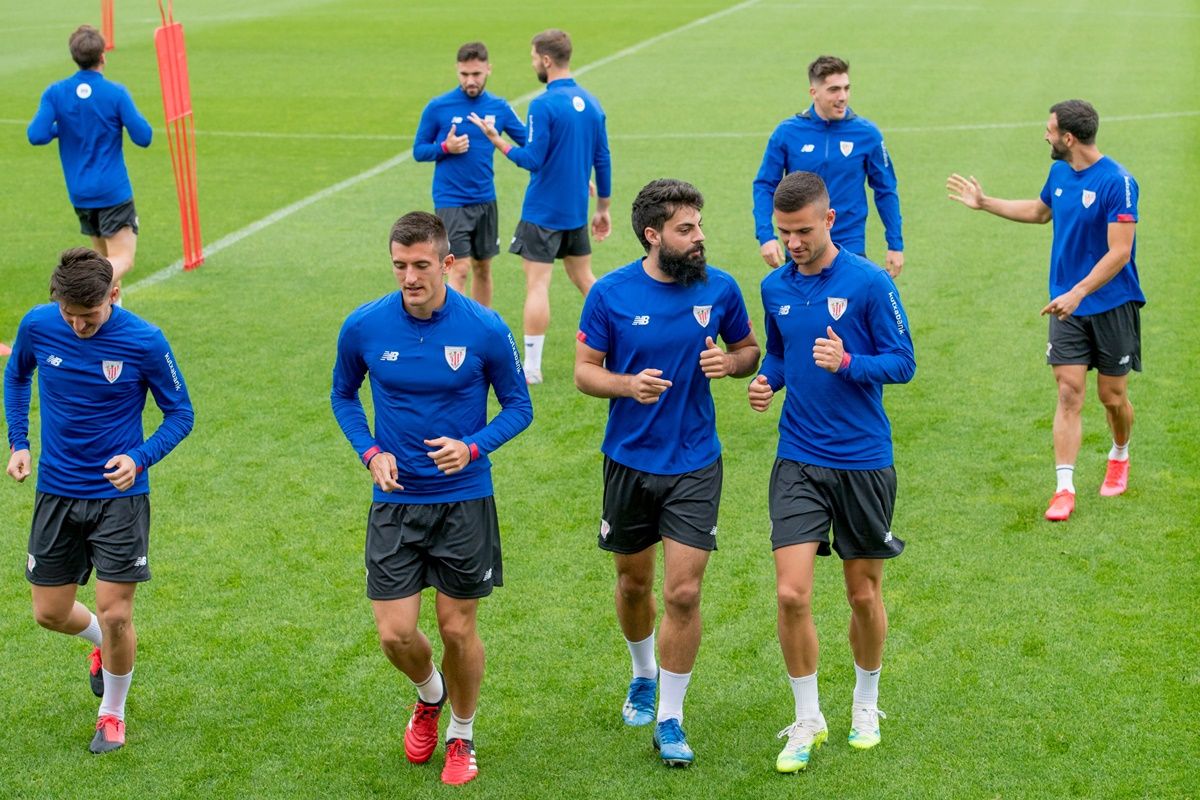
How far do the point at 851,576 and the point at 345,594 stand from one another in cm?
285

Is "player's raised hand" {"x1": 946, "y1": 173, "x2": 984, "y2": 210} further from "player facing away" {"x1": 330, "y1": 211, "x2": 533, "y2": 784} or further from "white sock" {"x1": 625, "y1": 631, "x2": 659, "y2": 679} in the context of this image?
"player facing away" {"x1": 330, "y1": 211, "x2": 533, "y2": 784}

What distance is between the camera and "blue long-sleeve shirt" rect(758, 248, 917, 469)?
244 inches

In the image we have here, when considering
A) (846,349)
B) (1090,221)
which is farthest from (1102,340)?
(846,349)

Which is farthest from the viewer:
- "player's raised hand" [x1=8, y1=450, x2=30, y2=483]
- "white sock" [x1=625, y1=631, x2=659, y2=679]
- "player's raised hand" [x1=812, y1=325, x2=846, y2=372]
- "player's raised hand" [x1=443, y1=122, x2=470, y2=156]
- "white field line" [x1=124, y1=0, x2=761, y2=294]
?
"white field line" [x1=124, y1=0, x2=761, y2=294]

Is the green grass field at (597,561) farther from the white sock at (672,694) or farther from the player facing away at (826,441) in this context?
the player facing away at (826,441)

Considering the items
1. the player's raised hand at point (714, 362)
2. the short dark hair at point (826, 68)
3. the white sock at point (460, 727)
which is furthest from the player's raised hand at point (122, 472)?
the short dark hair at point (826, 68)

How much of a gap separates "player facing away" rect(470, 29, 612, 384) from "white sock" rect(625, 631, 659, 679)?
4.72 m

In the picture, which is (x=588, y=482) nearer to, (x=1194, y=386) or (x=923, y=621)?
(x=923, y=621)

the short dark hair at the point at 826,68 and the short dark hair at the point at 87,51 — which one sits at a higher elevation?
the short dark hair at the point at 826,68

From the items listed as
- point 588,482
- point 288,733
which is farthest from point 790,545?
point 588,482

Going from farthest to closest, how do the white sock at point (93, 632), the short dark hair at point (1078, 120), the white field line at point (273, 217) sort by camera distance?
the white field line at point (273, 217)
the short dark hair at point (1078, 120)
the white sock at point (93, 632)

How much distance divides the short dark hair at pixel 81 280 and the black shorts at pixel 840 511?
2.81m

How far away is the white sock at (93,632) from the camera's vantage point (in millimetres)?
6832

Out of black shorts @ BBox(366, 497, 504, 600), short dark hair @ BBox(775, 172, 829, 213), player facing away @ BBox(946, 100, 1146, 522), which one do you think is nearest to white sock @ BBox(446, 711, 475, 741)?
black shorts @ BBox(366, 497, 504, 600)
